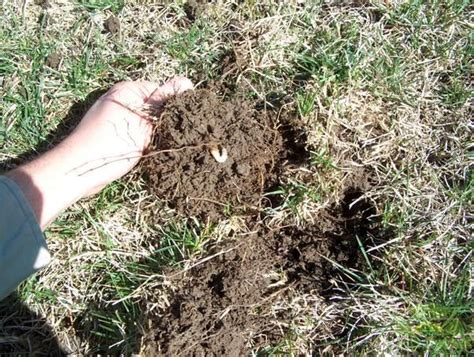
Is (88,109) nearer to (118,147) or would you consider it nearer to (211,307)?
(118,147)

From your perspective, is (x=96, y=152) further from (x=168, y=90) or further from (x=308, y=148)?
(x=308, y=148)

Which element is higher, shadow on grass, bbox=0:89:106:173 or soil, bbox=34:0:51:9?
soil, bbox=34:0:51:9

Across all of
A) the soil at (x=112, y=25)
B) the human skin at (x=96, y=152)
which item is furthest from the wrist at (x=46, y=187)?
the soil at (x=112, y=25)

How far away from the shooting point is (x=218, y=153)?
7.29ft

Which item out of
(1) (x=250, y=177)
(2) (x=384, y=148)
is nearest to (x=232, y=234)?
(1) (x=250, y=177)

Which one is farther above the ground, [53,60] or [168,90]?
[53,60]

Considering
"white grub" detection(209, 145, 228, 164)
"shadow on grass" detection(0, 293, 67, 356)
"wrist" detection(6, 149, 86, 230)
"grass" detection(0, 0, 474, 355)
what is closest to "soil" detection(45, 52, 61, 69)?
"grass" detection(0, 0, 474, 355)

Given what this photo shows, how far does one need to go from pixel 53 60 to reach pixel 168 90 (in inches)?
20.2

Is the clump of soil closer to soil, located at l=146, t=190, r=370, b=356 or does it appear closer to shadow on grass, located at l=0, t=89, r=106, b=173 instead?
soil, located at l=146, t=190, r=370, b=356

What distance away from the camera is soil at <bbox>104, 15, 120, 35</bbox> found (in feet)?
8.21

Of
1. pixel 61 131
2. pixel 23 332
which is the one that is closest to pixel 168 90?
pixel 61 131

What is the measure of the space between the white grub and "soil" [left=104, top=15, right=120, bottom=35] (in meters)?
0.69

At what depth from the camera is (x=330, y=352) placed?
2104 mm

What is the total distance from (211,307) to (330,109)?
0.83 metres
